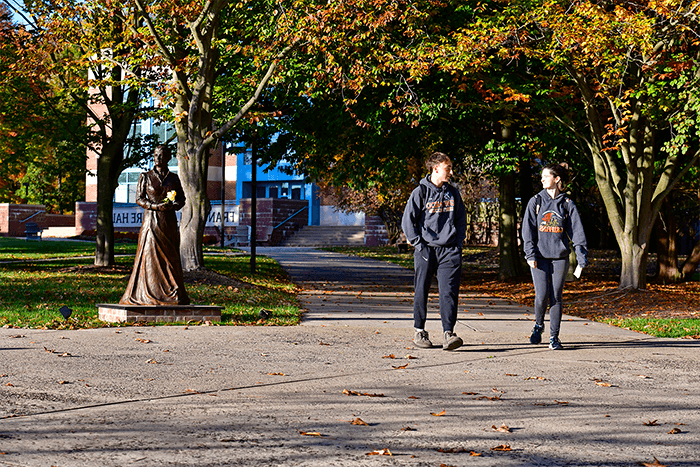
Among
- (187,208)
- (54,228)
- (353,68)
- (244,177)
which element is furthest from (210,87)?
(244,177)

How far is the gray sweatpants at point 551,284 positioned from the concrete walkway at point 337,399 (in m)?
0.41

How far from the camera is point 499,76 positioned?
1597cm

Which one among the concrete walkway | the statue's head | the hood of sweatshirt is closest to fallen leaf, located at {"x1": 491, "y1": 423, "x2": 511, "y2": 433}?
the concrete walkway

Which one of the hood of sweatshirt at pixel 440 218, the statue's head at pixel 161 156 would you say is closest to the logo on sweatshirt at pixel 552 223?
the hood of sweatshirt at pixel 440 218

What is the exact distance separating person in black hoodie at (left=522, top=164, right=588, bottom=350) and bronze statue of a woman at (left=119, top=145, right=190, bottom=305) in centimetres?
456

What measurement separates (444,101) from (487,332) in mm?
7274

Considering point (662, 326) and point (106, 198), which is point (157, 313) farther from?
point (106, 198)

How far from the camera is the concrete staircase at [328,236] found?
45831mm

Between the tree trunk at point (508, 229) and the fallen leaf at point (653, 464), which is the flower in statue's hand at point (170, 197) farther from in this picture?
the tree trunk at point (508, 229)

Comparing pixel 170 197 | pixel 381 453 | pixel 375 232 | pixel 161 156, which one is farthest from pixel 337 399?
pixel 375 232

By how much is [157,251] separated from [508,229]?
12.1m

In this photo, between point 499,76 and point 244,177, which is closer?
point 499,76

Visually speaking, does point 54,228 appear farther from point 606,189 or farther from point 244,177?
point 606,189

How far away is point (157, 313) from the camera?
9930 mm
